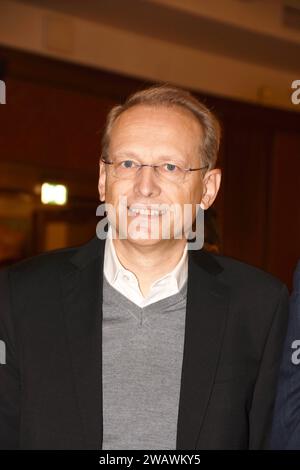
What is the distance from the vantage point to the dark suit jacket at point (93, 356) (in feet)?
5.37

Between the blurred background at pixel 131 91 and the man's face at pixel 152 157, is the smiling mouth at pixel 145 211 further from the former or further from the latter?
the blurred background at pixel 131 91

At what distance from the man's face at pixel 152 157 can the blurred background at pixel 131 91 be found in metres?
3.20

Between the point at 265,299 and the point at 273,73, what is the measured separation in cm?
553

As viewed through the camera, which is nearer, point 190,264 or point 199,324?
point 199,324

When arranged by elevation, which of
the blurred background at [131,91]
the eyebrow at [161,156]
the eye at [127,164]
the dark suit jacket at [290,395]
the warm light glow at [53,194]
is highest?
the blurred background at [131,91]

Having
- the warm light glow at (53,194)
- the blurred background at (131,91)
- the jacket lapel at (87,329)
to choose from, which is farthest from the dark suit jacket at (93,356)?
the warm light glow at (53,194)

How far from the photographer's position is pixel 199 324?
1.77 m

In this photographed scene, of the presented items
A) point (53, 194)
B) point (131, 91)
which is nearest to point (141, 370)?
point (53, 194)

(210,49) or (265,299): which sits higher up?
(210,49)

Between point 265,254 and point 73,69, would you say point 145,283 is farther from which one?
point 265,254

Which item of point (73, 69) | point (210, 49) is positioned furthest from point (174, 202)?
point (210, 49)

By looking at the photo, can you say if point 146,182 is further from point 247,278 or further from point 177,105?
point 247,278
